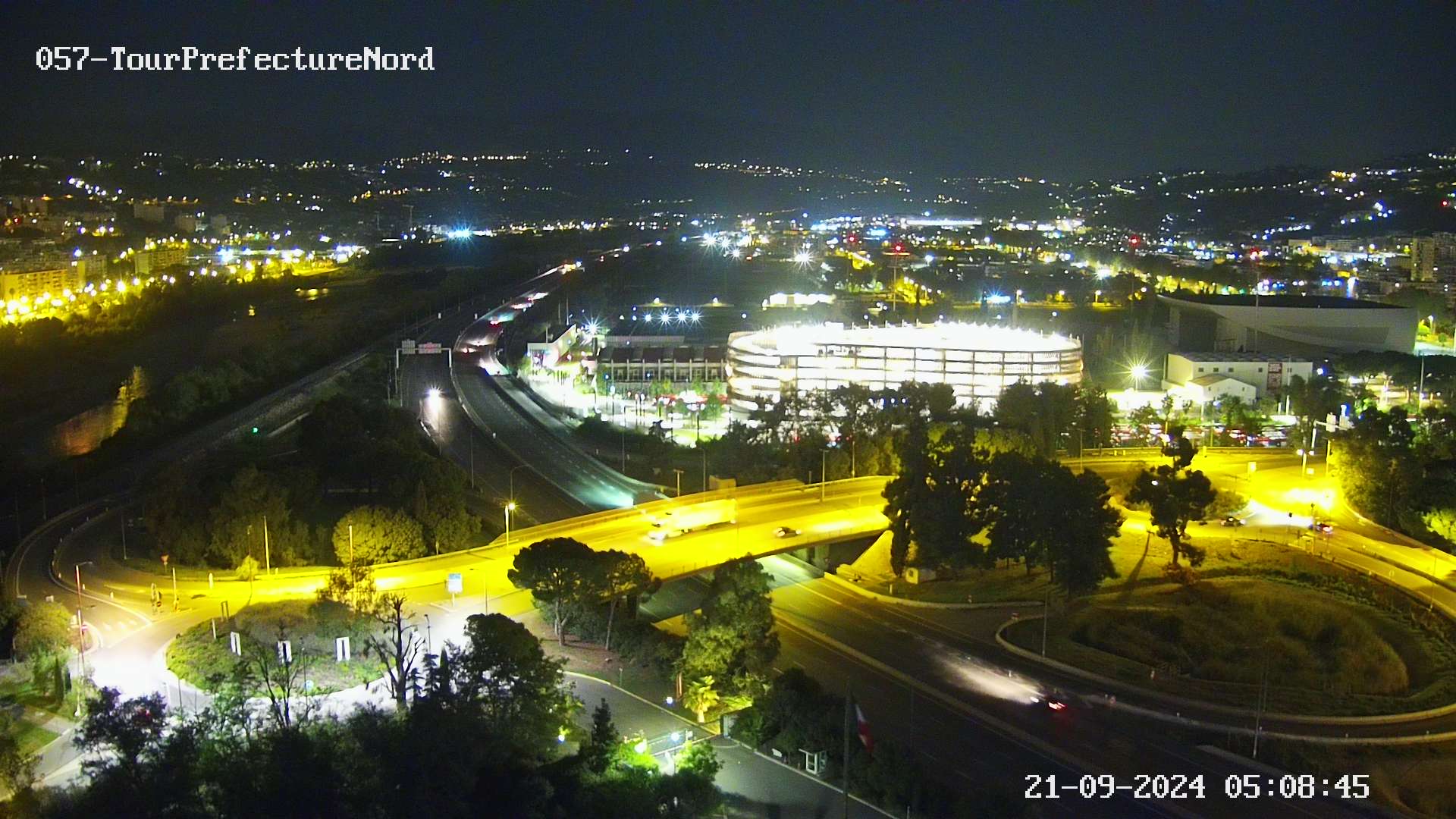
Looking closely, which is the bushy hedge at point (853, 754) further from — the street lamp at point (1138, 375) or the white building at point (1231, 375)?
the street lamp at point (1138, 375)

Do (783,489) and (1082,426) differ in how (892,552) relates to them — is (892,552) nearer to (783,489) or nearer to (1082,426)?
(783,489)

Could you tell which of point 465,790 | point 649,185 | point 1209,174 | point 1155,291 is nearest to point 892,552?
point 465,790

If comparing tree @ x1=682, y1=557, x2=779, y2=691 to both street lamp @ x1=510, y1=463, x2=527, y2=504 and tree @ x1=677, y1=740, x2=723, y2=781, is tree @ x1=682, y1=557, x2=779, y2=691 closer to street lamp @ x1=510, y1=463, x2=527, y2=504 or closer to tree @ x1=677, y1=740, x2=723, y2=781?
tree @ x1=677, y1=740, x2=723, y2=781

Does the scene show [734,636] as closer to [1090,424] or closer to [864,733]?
[864,733]

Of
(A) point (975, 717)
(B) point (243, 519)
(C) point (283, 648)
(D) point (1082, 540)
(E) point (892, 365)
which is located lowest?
(A) point (975, 717)

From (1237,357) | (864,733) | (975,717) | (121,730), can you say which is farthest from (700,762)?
(1237,357)

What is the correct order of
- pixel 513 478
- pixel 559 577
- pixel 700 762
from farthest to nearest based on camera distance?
pixel 513 478 → pixel 559 577 → pixel 700 762
